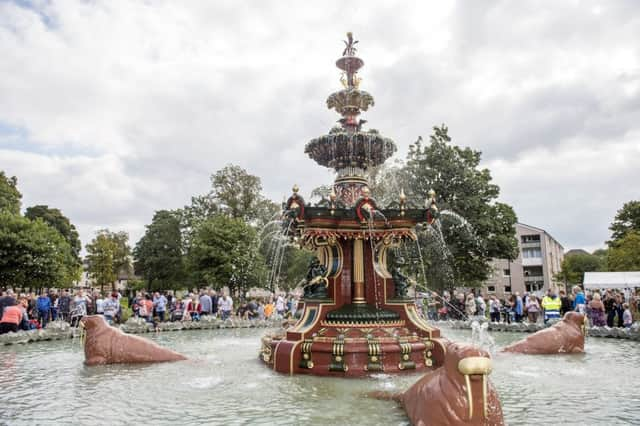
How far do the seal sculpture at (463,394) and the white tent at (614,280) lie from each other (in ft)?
99.5

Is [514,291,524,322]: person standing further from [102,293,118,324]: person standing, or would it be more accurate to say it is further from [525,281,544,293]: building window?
[525,281,544,293]: building window

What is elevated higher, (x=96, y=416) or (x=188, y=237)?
(x=188, y=237)

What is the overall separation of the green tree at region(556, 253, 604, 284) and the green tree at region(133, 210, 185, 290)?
201ft

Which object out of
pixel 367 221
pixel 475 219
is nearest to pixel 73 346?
pixel 367 221

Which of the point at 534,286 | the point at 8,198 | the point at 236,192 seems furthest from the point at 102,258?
the point at 534,286

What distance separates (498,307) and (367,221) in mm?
15387

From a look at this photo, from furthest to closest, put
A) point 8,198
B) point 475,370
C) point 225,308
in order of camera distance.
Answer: point 8,198, point 225,308, point 475,370

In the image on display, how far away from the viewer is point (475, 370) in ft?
15.9

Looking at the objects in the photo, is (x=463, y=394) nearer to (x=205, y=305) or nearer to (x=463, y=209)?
(x=205, y=305)

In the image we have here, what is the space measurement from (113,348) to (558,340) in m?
10.9

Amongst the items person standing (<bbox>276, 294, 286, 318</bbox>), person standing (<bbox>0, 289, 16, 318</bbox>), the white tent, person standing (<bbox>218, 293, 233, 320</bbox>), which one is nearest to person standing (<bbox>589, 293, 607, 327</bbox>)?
the white tent

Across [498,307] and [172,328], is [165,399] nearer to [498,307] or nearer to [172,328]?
[172,328]

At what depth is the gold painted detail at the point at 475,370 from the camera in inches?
191

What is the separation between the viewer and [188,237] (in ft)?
179
